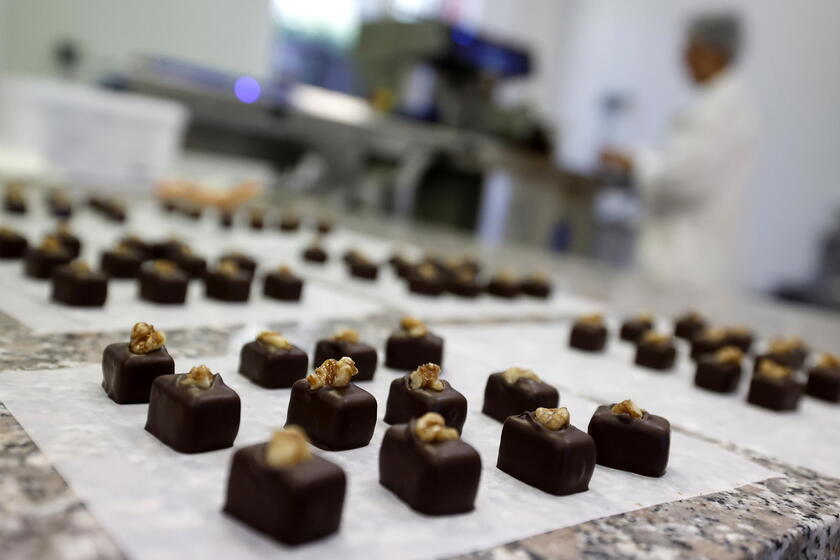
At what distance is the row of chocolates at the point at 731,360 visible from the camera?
131cm

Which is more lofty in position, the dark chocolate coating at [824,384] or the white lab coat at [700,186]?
the white lab coat at [700,186]

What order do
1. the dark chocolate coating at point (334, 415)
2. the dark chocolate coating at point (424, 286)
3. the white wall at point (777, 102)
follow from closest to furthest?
1. the dark chocolate coating at point (334, 415)
2. the dark chocolate coating at point (424, 286)
3. the white wall at point (777, 102)

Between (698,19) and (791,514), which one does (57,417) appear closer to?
(791,514)

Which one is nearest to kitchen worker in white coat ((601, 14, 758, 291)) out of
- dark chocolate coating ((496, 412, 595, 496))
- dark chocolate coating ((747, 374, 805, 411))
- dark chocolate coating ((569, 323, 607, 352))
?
dark chocolate coating ((569, 323, 607, 352))

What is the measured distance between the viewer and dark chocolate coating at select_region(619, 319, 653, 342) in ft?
5.49

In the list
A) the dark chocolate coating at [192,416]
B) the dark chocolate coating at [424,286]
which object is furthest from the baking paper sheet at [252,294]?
the dark chocolate coating at [192,416]

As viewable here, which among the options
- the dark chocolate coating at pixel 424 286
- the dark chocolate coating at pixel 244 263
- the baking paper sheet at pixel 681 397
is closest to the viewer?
the baking paper sheet at pixel 681 397

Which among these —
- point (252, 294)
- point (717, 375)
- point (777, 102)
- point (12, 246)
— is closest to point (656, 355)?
point (717, 375)

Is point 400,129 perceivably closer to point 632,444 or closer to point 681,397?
point 681,397

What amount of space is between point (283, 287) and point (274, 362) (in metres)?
0.57

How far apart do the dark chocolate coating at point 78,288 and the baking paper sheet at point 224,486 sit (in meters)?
Answer: 0.31

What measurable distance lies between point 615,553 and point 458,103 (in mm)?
4169

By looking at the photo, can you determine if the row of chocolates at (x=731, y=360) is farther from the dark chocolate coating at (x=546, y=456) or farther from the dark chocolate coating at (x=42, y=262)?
the dark chocolate coating at (x=42, y=262)

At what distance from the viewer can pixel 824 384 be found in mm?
1460
